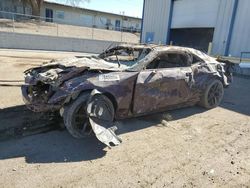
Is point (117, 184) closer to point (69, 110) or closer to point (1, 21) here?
point (69, 110)

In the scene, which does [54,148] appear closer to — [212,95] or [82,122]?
[82,122]

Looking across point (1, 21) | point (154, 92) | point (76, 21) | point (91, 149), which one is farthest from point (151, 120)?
point (76, 21)

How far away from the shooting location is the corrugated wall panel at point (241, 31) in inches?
474

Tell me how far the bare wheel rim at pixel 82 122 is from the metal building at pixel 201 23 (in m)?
11.3

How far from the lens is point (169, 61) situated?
17.2 feet

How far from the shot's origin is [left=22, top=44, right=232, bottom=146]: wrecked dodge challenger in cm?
366

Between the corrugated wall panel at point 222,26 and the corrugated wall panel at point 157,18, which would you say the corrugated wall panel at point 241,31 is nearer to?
the corrugated wall panel at point 222,26

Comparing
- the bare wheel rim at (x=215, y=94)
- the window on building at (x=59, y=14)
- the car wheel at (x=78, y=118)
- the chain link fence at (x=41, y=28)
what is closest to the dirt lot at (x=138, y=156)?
the car wheel at (x=78, y=118)

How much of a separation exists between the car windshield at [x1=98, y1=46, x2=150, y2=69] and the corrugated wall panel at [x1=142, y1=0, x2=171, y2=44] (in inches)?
520

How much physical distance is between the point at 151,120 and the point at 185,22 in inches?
541

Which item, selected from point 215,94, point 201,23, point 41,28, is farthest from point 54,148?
point 41,28

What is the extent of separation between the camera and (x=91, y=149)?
11.9 feet

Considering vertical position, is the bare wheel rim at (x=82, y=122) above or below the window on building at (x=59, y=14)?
below

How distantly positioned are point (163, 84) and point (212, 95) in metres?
1.93
